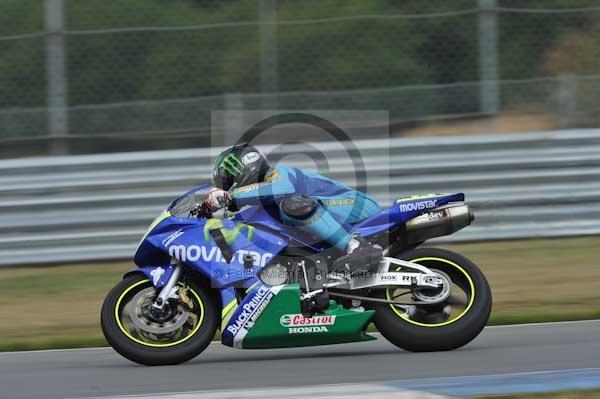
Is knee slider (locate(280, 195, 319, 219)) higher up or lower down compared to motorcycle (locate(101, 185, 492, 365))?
higher up

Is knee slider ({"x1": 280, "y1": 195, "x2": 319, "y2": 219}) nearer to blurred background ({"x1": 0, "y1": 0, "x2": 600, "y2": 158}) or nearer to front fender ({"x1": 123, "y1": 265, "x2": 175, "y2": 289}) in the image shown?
front fender ({"x1": 123, "y1": 265, "x2": 175, "y2": 289})

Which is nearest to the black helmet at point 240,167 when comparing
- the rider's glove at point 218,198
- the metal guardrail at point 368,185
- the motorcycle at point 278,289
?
the rider's glove at point 218,198

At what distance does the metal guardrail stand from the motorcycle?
12.2 feet

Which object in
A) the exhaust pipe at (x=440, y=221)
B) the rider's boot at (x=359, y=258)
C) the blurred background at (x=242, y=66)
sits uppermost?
the blurred background at (x=242, y=66)

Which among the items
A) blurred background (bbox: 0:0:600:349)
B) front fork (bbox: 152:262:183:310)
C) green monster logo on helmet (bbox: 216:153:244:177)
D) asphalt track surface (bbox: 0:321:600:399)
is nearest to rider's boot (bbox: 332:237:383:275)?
asphalt track surface (bbox: 0:321:600:399)

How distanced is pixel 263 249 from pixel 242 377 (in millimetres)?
866

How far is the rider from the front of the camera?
6.51 metres

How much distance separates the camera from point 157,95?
33.6 feet

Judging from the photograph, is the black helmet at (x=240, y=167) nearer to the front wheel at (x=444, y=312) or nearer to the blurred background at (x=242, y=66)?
the front wheel at (x=444, y=312)

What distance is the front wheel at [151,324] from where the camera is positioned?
6461mm

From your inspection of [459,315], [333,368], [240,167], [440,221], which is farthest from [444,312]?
[240,167]

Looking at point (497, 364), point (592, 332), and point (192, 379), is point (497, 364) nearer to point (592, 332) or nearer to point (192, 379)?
point (592, 332)

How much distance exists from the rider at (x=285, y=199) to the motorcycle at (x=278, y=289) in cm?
Result: 9

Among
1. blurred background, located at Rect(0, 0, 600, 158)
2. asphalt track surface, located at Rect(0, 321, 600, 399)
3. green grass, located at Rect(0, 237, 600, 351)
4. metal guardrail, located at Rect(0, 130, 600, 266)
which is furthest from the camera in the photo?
metal guardrail, located at Rect(0, 130, 600, 266)
